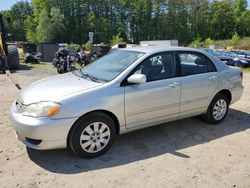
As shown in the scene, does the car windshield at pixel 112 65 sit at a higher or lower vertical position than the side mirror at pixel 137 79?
higher

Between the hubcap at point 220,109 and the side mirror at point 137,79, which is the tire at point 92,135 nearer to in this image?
the side mirror at point 137,79

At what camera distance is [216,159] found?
3.90 metres

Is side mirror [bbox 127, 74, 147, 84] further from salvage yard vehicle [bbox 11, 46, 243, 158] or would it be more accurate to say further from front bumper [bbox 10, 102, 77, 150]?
front bumper [bbox 10, 102, 77, 150]

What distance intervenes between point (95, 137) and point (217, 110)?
2.67 m

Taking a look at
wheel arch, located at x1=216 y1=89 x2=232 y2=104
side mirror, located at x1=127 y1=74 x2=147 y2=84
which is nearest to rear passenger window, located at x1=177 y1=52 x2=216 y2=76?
wheel arch, located at x1=216 y1=89 x2=232 y2=104

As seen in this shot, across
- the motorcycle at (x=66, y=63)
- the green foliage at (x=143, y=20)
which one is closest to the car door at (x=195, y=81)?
the motorcycle at (x=66, y=63)

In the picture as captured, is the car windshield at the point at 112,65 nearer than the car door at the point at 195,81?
Yes

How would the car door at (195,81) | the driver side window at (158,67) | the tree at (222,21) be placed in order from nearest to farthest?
the driver side window at (158,67)
the car door at (195,81)
the tree at (222,21)

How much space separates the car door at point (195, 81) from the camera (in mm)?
4676

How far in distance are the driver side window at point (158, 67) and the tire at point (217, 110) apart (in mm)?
1209

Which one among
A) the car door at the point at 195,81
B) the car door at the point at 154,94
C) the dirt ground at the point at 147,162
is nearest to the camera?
the dirt ground at the point at 147,162

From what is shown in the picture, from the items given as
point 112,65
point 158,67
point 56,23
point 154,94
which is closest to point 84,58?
point 112,65

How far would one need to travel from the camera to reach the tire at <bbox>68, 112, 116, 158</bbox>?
3656 mm

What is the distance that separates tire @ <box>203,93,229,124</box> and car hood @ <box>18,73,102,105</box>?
244 cm
